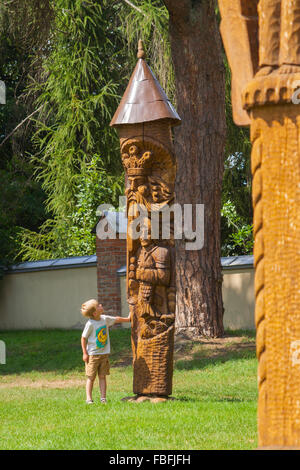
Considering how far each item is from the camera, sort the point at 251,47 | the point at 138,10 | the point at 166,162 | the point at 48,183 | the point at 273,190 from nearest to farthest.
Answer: the point at 273,190
the point at 251,47
the point at 166,162
the point at 138,10
the point at 48,183

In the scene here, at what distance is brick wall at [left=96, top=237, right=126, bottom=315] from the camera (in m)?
16.2

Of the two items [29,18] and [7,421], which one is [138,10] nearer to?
[29,18]

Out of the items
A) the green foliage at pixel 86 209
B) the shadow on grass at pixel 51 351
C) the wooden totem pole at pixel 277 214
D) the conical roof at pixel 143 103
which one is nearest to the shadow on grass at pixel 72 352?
the shadow on grass at pixel 51 351

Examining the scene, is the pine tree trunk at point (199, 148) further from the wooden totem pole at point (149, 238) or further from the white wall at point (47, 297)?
the wooden totem pole at point (149, 238)

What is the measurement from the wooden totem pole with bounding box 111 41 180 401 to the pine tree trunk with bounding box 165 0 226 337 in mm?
5089

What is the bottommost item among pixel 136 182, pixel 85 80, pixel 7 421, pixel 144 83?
pixel 7 421

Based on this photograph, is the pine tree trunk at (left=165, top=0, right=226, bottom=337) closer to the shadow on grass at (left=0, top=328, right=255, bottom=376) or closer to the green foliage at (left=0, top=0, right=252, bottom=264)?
the shadow on grass at (left=0, top=328, right=255, bottom=376)

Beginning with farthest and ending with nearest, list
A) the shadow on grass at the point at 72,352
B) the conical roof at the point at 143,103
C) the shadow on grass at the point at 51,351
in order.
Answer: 1. the shadow on grass at the point at 51,351
2. the shadow on grass at the point at 72,352
3. the conical roof at the point at 143,103

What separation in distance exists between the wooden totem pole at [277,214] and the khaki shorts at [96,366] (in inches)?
197

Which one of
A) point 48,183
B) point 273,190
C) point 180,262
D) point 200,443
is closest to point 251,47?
point 273,190

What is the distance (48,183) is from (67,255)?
2.68m

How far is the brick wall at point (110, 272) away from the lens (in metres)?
16.2

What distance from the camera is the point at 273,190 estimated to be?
3.19 m

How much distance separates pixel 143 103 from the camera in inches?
295
